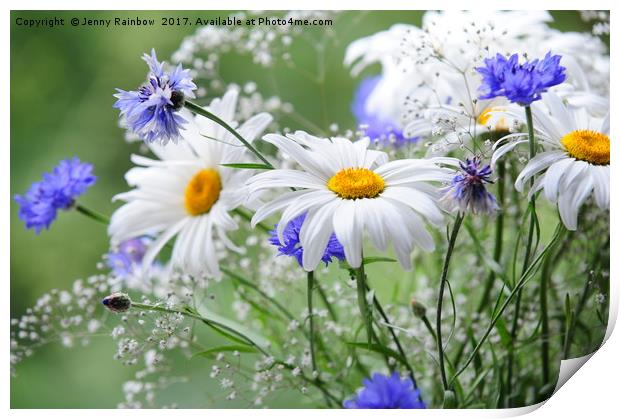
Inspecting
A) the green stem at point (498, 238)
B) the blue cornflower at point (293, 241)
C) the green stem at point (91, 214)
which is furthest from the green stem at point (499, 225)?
the green stem at point (91, 214)

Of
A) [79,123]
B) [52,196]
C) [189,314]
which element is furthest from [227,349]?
[79,123]

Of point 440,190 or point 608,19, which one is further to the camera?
point 608,19

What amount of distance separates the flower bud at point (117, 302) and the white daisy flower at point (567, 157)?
0.18m

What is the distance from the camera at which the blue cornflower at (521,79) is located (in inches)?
13.2

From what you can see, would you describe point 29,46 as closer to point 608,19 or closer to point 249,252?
point 249,252

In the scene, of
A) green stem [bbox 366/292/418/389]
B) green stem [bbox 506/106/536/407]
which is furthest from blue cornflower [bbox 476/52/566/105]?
green stem [bbox 366/292/418/389]

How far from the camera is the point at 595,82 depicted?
0.48 meters

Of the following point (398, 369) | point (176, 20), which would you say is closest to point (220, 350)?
point (398, 369)

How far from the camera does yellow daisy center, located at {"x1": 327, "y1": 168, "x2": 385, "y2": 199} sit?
35 cm

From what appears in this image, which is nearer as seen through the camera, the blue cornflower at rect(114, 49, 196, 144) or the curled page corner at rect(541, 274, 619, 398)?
the blue cornflower at rect(114, 49, 196, 144)

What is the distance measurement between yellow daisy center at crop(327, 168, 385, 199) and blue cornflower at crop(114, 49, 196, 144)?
0.25 feet

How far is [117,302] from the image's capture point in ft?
1.12

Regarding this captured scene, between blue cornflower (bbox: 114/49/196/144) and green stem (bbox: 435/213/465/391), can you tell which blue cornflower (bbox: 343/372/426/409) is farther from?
blue cornflower (bbox: 114/49/196/144)
